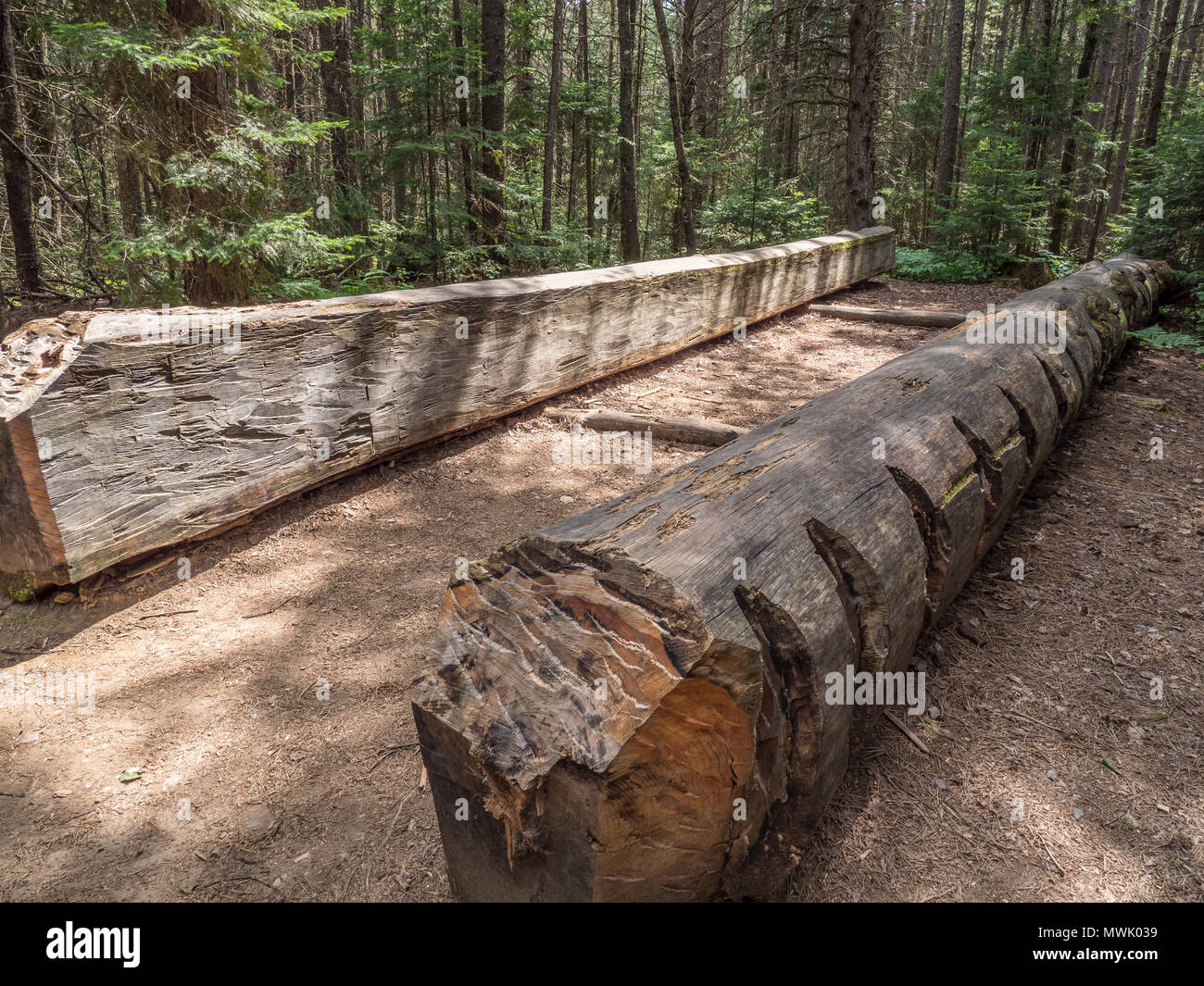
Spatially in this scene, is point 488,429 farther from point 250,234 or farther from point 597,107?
point 597,107

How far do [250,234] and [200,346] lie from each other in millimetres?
2837

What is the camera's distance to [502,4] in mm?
9531

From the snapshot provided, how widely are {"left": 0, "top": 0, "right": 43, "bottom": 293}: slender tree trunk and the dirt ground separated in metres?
5.31

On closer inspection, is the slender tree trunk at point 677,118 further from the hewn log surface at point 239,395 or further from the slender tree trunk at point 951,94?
the hewn log surface at point 239,395

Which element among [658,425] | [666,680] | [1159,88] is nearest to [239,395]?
[658,425]

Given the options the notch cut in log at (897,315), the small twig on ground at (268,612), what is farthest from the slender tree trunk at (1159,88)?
the small twig on ground at (268,612)

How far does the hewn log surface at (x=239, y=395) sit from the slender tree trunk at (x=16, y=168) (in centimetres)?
441

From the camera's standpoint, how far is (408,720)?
109 inches

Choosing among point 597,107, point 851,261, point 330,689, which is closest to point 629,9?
point 597,107

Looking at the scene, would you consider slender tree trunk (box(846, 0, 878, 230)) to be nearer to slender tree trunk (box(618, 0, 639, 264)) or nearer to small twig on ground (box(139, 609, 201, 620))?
slender tree trunk (box(618, 0, 639, 264))

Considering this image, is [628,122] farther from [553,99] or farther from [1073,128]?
[1073,128]

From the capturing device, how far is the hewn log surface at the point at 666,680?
1564 millimetres

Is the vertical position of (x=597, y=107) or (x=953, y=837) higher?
(x=597, y=107)

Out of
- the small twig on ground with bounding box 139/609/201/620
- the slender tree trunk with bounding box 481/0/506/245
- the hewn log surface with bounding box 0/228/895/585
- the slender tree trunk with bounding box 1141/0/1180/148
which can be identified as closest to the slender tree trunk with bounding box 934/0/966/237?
the slender tree trunk with bounding box 1141/0/1180/148
